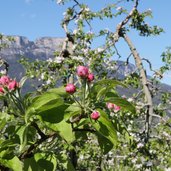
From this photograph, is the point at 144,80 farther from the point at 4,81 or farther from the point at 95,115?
the point at 95,115

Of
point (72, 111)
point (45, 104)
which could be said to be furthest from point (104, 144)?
point (45, 104)

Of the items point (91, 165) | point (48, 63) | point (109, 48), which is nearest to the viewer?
point (109, 48)

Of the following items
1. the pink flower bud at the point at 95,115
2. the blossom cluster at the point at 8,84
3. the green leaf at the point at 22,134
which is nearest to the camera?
the green leaf at the point at 22,134

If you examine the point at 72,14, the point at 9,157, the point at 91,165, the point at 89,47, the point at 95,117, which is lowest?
the point at 9,157

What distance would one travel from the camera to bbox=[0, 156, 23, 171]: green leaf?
178 centimetres

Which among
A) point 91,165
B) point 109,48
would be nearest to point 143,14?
point 109,48

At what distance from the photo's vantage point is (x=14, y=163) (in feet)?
5.90

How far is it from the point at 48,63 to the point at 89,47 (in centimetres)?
127

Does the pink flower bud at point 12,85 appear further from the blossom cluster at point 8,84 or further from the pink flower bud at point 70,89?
the pink flower bud at point 70,89

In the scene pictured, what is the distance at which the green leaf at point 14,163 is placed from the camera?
178 centimetres

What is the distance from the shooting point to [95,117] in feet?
5.97

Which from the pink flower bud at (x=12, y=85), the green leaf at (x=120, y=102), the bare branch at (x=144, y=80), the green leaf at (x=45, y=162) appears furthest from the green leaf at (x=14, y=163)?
the bare branch at (x=144, y=80)

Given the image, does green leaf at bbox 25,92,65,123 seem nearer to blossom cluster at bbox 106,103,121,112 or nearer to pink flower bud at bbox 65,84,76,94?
pink flower bud at bbox 65,84,76,94

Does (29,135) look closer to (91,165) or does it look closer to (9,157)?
(9,157)
